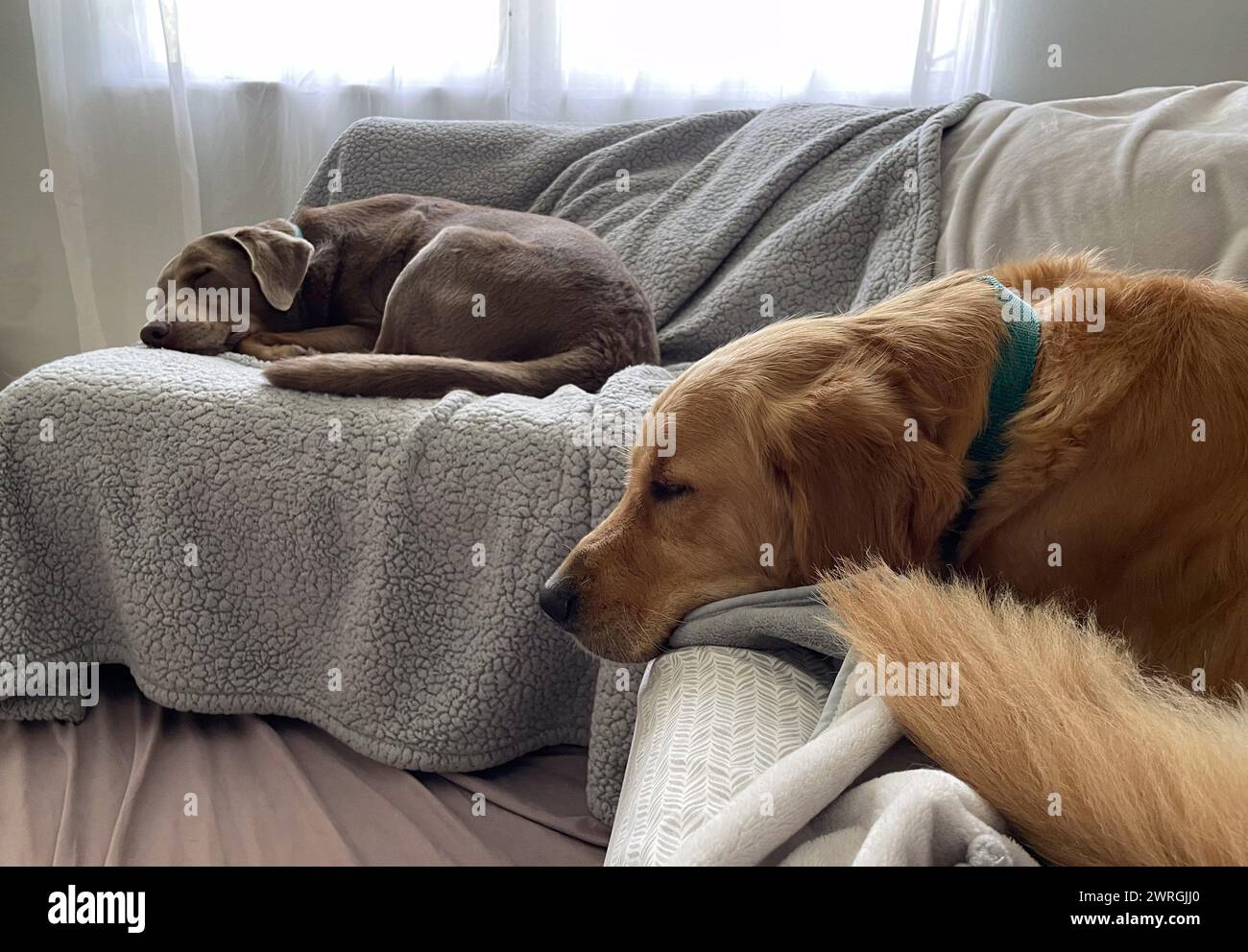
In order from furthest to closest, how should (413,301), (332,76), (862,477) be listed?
(332,76) → (413,301) → (862,477)

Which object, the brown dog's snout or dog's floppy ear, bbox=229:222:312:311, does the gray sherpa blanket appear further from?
dog's floppy ear, bbox=229:222:312:311

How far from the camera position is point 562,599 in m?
0.95

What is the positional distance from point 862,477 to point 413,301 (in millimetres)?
1159

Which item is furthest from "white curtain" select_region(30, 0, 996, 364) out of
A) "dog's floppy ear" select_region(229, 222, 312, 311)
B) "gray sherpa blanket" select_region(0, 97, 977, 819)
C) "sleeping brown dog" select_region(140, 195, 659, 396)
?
"gray sherpa blanket" select_region(0, 97, 977, 819)

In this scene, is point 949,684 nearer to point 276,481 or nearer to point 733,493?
point 733,493

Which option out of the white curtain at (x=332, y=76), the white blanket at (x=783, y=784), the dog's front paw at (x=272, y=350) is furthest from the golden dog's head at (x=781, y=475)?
the white curtain at (x=332, y=76)

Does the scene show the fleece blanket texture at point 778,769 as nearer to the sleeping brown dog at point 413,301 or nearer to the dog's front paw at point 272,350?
the sleeping brown dog at point 413,301

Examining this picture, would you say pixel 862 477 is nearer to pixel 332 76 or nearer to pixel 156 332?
A: pixel 156 332

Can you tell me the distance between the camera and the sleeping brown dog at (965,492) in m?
0.70

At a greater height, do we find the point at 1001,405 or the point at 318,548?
the point at 1001,405

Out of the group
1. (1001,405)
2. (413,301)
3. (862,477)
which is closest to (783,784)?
(862,477)

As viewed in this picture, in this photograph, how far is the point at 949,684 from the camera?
1.90 ft

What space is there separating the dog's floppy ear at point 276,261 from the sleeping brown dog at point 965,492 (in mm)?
1222
